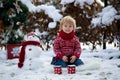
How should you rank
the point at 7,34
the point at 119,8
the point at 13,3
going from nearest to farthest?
Result: 1. the point at 119,8
2. the point at 13,3
3. the point at 7,34

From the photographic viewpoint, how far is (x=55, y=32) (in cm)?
1030

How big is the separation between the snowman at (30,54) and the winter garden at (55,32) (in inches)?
0.9

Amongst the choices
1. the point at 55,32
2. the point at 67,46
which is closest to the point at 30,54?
the point at 67,46

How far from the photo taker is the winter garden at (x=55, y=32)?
230 inches

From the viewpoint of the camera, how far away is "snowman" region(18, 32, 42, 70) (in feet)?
20.8

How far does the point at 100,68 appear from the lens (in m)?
6.36

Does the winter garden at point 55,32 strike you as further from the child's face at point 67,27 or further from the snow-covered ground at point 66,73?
the child's face at point 67,27

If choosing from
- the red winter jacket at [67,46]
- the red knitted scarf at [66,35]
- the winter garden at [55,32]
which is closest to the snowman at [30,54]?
the winter garden at [55,32]

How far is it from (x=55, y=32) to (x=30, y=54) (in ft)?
12.8

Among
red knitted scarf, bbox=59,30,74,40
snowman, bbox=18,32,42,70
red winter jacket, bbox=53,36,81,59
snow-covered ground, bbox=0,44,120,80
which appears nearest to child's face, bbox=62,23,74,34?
red knitted scarf, bbox=59,30,74,40

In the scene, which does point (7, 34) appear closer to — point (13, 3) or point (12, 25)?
point (12, 25)

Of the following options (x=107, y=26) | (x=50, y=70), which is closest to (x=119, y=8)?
(x=107, y=26)

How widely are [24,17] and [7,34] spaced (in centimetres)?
83

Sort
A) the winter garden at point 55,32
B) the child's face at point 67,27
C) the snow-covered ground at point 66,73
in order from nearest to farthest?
the snow-covered ground at point 66,73
the winter garden at point 55,32
the child's face at point 67,27
